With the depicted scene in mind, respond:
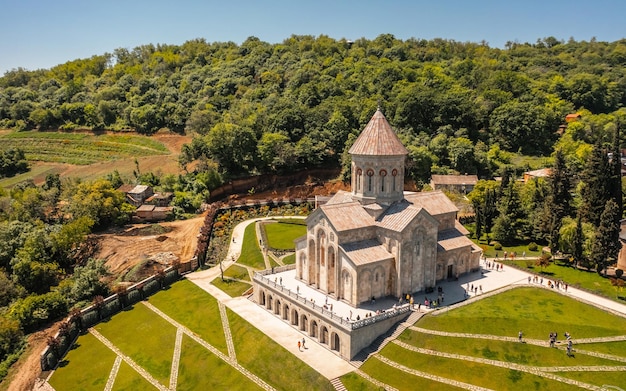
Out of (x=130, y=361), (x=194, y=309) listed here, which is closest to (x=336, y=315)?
(x=194, y=309)

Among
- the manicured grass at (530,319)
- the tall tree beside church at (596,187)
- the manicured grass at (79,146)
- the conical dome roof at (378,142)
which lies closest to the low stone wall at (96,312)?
the conical dome roof at (378,142)

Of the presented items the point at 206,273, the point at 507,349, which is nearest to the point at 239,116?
the point at 206,273

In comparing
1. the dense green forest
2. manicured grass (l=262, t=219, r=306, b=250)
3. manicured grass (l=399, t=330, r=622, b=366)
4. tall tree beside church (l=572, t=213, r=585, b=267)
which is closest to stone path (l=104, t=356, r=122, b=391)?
the dense green forest

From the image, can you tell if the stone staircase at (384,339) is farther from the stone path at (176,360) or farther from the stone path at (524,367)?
the stone path at (176,360)

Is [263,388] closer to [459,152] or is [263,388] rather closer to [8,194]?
[459,152]

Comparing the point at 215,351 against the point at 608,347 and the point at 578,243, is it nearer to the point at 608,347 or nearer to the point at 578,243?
the point at 608,347
